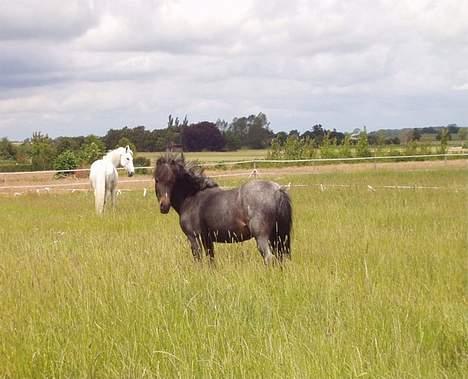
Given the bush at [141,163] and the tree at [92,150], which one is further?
the tree at [92,150]

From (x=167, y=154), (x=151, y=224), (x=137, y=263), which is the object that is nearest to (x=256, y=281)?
(x=137, y=263)

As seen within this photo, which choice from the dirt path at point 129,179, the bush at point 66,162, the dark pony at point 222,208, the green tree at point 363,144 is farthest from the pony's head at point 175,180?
the green tree at point 363,144

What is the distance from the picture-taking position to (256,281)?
5.94m

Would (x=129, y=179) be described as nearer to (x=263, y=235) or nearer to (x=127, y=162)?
(x=127, y=162)

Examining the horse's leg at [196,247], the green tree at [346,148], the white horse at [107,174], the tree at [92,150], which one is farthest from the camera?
the green tree at [346,148]

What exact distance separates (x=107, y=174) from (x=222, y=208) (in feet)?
30.4

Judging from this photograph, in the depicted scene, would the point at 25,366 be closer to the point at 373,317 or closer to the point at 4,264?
the point at 373,317

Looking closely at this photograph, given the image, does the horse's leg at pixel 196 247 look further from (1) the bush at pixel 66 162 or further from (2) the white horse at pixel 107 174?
(1) the bush at pixel 66 162

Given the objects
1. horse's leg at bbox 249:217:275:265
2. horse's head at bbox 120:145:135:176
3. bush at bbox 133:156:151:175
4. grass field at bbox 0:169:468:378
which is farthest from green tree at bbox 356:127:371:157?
horse's leg at bbox 249:217:275:265

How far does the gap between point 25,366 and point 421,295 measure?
3429 millimetres

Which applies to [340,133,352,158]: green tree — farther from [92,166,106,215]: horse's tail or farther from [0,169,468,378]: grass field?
[0,169,468,378]: grass field

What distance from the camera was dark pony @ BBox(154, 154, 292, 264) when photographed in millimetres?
7137

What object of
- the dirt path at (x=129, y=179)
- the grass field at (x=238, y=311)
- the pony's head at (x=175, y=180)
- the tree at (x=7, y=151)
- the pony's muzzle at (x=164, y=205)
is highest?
the tree at (x=7, y=151)

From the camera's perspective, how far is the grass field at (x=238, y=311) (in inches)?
156
